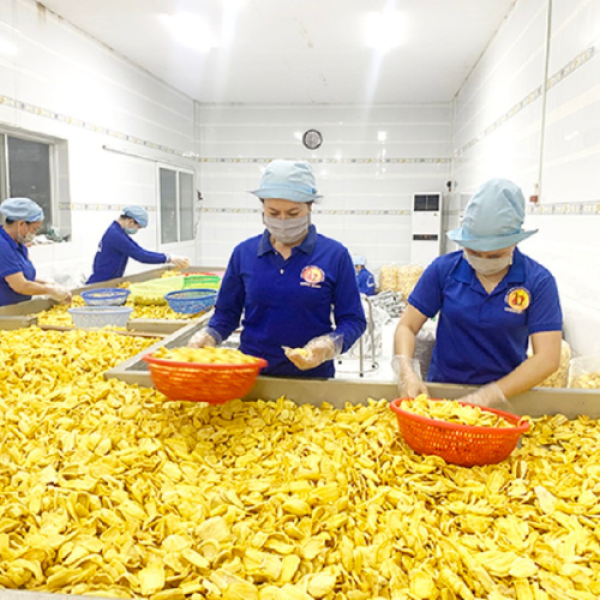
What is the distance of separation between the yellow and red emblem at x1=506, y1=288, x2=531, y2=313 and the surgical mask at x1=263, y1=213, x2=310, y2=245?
75 cm

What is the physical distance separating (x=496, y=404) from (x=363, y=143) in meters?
8.26

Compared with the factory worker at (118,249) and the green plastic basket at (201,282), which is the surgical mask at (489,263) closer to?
the green plastic basket at (201,282)

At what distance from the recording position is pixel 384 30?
19.0 ft

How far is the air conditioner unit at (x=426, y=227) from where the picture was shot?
29.4 feet

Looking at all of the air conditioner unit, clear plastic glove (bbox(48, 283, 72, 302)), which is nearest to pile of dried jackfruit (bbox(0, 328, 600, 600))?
clear plastic glove (bbox(48, 283, 72, 302))

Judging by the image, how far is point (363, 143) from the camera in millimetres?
9469

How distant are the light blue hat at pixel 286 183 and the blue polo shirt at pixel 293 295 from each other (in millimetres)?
200

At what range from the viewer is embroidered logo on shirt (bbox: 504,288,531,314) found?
185 cm

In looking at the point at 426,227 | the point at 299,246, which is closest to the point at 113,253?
the point at 299,246

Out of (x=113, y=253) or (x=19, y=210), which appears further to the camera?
(x=113, y=253)

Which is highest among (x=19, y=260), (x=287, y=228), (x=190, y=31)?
(x=190, y=31)

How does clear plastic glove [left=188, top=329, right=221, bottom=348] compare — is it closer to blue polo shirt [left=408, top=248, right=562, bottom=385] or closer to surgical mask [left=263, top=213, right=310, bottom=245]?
surgical mask [left=263, top=213, right=310, bottom=245]

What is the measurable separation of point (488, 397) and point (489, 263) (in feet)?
1.44

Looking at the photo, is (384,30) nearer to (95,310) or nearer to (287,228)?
(95,310)
